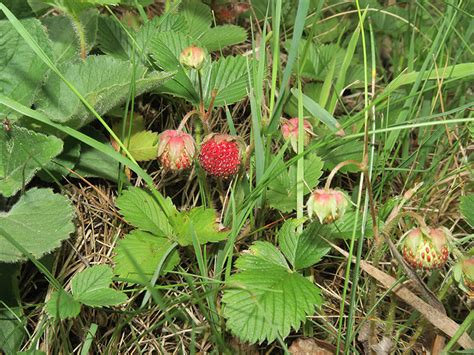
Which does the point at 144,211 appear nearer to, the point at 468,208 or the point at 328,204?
the point at 328,204

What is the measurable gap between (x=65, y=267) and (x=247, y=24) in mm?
1153

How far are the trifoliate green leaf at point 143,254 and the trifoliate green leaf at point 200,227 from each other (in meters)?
0.04

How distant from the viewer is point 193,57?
161 cm

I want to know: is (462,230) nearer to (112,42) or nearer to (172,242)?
(172,242)

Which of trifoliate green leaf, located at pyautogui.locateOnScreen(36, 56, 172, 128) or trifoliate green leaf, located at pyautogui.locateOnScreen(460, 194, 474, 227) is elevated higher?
trifoliate green leaf, located at pyautogui.locateOnScreen(36, 56, 172, 128)

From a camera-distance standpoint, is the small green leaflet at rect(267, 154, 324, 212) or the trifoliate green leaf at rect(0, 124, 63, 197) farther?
the small green leaflet at rect(267, 154, 324, 212)

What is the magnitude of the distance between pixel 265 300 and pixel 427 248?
353 millimetres

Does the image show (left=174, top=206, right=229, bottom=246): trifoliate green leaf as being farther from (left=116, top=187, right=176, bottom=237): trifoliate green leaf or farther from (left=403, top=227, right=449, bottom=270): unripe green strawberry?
(left=403, top=227, right=449, bottom=270): unripe green strawberry

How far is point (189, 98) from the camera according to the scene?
1.82m

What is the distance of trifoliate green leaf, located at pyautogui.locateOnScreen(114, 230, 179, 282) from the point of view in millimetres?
1531

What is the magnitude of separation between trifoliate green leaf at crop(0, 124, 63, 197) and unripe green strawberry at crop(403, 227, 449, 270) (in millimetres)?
815

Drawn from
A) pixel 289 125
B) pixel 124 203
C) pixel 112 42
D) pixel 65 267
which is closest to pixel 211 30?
pixel 112 42

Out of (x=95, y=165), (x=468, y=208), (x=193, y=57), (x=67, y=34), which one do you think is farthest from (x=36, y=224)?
(x=468, y=208)

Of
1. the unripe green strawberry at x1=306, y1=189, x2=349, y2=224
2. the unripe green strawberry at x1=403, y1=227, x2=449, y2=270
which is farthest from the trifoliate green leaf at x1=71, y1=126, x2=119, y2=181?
the unripe green strawberry at x1=403, y1=227, x2=449, y2=270
